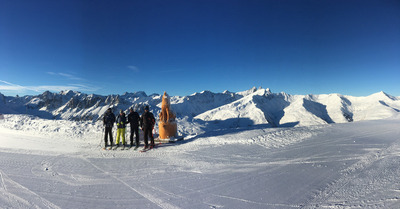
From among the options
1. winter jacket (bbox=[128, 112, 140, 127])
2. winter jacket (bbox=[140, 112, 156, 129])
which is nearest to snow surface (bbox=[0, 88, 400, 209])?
winter jacket (bbox=[140, 112, 156, 129])

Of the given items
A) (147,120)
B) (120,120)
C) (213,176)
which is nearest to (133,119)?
(120,120)

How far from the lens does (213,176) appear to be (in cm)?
512

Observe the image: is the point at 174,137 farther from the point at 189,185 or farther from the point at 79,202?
the point at 79,202

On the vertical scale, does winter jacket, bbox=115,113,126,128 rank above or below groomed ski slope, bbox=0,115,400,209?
above

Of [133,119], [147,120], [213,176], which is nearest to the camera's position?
[213,176]

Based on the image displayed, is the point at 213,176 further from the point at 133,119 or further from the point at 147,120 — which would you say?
the point at 133,119

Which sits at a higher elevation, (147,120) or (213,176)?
(147,120)

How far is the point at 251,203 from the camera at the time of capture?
12.0 ft

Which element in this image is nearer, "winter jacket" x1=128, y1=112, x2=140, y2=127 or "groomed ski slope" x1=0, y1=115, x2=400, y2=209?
"groomed ski slope" x1=0, y1=115, x2=400, y2=209

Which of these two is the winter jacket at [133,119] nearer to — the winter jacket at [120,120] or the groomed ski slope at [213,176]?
the winter jacket at [120,120]

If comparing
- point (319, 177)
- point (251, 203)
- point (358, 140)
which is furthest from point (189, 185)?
point (358, 140)

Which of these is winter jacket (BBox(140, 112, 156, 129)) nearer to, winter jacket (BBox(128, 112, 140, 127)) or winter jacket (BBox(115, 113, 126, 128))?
winter jacket (BBox(128, 112, 140, 127))

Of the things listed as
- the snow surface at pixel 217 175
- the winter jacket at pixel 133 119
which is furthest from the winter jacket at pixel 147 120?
the snow surface at pixel 217 175

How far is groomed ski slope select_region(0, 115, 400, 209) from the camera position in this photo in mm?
3781
